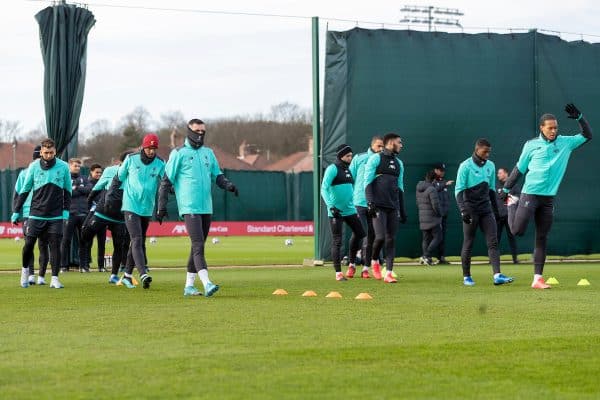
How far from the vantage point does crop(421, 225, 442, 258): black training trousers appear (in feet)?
73.3

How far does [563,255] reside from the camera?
2442 cm

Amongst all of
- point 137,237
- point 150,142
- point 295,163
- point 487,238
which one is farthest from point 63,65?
point 295,163

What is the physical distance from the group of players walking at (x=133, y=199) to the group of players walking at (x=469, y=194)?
3.05 meters

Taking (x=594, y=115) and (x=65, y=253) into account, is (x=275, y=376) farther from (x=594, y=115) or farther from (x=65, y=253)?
(x=594, y=115)

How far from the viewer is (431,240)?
74.8ft

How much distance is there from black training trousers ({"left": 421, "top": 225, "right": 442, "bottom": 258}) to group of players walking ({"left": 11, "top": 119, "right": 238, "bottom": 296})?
7.33 metres

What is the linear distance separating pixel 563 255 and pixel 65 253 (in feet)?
35.0

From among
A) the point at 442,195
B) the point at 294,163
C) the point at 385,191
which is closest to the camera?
the point at 385,191

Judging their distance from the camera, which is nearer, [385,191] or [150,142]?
[150,142]

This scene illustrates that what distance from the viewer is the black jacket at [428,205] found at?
22062mm

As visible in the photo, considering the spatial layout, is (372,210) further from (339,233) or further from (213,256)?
(213,256)

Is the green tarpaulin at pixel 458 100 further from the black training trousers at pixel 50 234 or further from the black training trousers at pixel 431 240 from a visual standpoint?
the black training trousers at pixel 50 234

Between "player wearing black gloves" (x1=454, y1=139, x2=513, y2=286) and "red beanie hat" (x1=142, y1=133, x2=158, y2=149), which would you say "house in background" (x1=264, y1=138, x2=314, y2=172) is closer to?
"player wearing black gloves" (x1=454, y1=139, x2=513, y2=286)

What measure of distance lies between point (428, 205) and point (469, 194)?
7.16 metres
